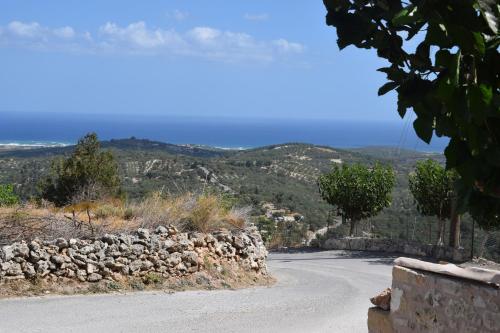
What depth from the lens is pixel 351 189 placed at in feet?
86.5

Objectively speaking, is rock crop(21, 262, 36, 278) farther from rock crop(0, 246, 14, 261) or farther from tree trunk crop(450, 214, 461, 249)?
tree trunk crop(450, 214, 461, 249)

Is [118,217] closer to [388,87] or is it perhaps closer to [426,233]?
[388,87]

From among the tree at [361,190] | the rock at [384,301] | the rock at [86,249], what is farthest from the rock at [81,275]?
the tree at [361,190]

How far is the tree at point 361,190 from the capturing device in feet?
86.1

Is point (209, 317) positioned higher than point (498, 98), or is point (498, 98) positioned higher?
point (498, 98)

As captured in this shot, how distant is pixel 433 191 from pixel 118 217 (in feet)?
44.2

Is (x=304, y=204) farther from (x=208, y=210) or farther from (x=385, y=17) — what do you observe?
(x=385, y=17)

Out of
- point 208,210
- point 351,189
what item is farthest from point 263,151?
point 208,210

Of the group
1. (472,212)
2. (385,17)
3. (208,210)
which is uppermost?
(385,17)

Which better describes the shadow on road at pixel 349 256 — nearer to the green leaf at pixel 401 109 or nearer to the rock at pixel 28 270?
the rock at pixel 28 270

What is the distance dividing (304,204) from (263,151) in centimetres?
3495

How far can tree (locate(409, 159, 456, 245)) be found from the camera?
2323 centimetres

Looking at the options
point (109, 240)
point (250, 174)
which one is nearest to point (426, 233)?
point (109, 240)

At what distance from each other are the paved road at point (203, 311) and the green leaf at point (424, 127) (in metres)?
7.59
